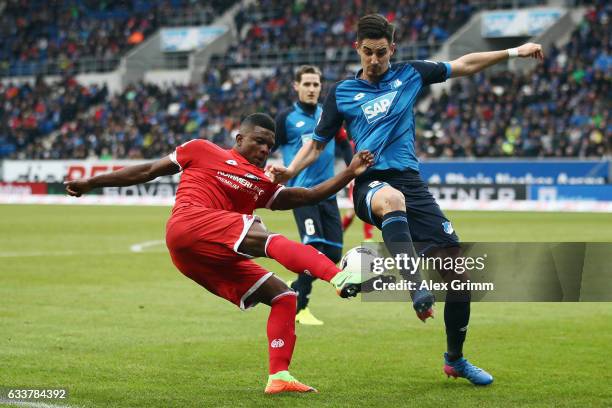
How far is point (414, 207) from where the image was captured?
298 inches

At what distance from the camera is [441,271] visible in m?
7.42

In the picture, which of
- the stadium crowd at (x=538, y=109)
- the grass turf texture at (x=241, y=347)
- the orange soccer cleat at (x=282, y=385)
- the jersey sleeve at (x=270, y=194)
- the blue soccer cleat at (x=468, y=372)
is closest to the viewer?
the orange soccer cleat at (x=282, y=385)

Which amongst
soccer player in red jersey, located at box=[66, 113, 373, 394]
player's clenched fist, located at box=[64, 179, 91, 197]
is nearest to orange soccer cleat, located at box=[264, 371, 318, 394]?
soccer player in red jersey, located at box=[66, 113, 373, 394]

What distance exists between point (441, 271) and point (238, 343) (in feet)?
8.74

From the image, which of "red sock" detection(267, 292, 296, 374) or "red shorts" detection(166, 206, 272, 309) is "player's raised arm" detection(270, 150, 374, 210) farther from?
"red sock" detection(267, 292, 296, 374)

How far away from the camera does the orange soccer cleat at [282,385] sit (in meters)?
6.91

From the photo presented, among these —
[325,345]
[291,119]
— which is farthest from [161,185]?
[325,345]

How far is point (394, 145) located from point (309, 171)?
4.16 meters

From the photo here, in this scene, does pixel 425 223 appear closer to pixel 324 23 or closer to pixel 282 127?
pixel 282 127

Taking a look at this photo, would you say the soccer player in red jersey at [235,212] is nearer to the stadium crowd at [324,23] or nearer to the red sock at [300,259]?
the red sock at [300,259]

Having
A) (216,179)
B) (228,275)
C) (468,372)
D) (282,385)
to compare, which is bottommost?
(468,372)

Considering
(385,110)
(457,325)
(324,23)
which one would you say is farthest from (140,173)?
(324,23)

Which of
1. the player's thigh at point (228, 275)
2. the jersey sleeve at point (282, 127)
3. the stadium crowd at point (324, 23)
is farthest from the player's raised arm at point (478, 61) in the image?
the stadium crowd at point (324, 23)

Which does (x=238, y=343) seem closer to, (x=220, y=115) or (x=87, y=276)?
(x=87, y=276)
